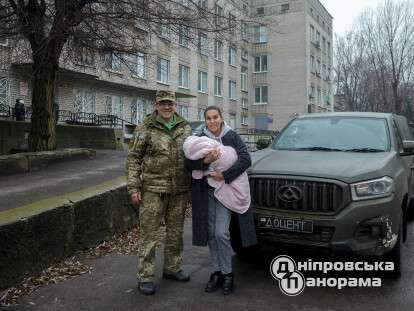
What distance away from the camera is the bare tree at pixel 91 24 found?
35.7 ft

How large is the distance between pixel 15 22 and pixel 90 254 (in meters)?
7.00

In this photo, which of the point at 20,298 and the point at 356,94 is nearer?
the point at 20,298

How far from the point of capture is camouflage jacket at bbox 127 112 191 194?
4.89 meters

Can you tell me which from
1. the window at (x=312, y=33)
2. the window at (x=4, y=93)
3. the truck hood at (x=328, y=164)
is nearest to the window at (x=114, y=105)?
the window at (x=4, y=93)

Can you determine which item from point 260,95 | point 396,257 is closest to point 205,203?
point 396,257

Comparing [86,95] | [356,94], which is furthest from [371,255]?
[356,94]

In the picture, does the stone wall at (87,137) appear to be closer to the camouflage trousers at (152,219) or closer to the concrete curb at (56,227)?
the concrete curb at (56,227)

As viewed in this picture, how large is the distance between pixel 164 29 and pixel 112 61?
2.06 m

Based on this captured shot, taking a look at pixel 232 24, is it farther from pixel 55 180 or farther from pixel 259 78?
pixel 259 78

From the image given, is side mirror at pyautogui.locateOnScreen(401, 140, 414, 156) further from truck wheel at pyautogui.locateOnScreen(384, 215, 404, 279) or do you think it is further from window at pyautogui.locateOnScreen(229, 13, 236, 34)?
window at pyautogui.locateOnScreen(229, 13, 236, 34)

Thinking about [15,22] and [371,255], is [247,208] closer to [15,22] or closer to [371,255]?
[371,255]

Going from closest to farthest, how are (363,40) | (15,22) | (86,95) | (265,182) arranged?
(265,182) < (15,22) < (86,95) < (363,40)

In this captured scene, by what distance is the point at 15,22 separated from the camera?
36.6ft

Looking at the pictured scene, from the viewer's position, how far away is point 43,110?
44.0ft
